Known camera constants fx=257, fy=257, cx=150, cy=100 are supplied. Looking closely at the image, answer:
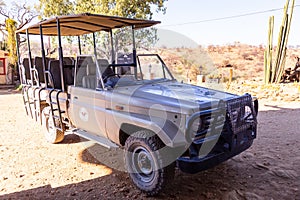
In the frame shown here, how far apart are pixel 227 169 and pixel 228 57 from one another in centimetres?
2196

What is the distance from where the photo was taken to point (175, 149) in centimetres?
293

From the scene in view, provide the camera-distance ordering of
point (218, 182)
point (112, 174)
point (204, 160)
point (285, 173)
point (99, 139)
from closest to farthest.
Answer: point (204, 160) < point (218, 182) < point (285, 173) < point (112, 174) < point (99, 139)

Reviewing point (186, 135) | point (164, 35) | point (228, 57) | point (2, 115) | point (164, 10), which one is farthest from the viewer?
point (228, 57)

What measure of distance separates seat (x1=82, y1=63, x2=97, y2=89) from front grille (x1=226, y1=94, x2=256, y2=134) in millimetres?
2079

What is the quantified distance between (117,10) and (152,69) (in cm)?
641

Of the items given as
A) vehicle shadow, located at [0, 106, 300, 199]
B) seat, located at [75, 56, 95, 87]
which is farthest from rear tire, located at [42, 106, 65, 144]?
seat, located at [75, 56, 95, 87]

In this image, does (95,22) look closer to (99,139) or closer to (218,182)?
(99,139)

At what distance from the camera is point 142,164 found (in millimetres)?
3293

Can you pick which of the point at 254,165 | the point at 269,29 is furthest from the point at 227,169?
the point at 269,29

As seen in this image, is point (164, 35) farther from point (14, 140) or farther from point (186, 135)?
point (186, 135)

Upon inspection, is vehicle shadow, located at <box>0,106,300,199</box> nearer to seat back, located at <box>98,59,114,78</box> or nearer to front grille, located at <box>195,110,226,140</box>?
front grille, located at <box>195,110,226,140</box>

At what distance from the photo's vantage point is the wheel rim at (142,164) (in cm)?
318

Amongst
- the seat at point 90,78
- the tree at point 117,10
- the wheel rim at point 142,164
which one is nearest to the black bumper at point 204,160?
the wheel rim at point 142,164

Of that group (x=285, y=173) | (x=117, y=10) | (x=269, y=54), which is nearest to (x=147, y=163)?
(x=285, y=173)
